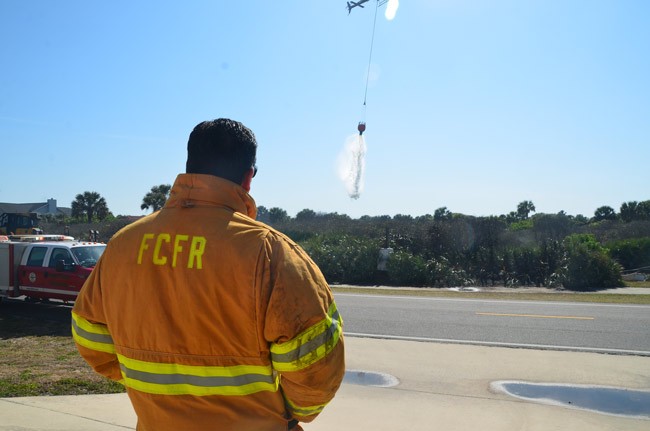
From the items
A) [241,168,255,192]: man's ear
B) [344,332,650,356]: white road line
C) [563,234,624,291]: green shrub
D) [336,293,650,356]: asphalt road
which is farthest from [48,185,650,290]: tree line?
[241,168,255,192]: man's ear

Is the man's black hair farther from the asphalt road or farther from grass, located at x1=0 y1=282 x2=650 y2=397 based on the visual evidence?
the asphalt road

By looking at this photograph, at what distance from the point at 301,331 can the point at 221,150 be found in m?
0.79

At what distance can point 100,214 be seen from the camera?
4659 centimetres

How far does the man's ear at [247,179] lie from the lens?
7.59 ft

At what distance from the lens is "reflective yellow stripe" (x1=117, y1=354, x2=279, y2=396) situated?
78.7 inches

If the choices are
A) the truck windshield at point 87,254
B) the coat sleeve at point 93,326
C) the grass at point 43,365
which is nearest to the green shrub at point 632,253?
the truck windshield at point 87,254

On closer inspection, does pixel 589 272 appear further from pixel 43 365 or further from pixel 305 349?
pixel 305 349

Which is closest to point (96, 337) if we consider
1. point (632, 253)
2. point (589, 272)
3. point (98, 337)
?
point (98, 337)

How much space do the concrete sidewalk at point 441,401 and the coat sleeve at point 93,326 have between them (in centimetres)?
328

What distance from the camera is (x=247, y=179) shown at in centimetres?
233

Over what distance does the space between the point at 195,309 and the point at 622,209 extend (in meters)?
41.6

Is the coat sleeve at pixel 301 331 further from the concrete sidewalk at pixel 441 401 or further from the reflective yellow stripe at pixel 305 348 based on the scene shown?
the concrete sidewalk at pixel 441 401

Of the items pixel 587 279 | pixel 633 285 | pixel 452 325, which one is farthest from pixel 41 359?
pixel 633 285

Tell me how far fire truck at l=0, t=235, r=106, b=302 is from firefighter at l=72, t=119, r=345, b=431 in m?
10.9
